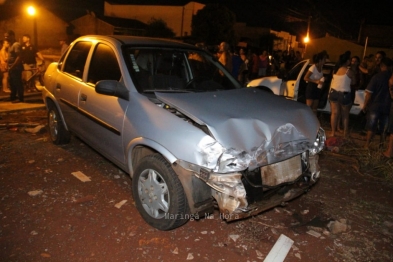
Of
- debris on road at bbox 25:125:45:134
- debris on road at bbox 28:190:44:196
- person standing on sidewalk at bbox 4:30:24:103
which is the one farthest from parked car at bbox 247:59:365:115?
person standing on sidewalk at bbox 4:30:24:103

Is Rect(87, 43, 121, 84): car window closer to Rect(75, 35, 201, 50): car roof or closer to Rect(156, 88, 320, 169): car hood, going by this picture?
Rect(75, 35, 201, 50): car roof

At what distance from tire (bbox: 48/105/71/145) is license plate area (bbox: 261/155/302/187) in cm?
357

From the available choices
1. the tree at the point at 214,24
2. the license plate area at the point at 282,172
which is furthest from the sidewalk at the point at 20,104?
the tree at the point at 214,24

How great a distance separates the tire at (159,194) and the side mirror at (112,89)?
0.77 meters

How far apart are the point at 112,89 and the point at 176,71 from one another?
1075 mm

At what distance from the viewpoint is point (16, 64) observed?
8.40m

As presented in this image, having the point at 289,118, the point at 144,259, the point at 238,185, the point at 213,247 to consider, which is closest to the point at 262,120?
the point at 289,118

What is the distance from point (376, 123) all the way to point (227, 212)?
180 inches

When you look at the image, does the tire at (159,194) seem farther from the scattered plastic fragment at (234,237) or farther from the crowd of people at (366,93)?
the crowd of people at (366,93)

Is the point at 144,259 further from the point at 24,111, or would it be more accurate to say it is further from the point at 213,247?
the point at 24,111

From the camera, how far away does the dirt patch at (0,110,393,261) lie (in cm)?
303

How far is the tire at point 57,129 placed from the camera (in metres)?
5.24

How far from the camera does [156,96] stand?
3395mm

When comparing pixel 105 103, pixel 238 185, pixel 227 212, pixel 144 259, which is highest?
pixel 105 103
